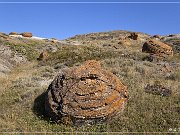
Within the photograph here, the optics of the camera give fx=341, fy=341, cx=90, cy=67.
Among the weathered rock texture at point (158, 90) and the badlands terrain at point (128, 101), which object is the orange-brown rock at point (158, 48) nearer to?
the badlands terrain at point (128, 101)

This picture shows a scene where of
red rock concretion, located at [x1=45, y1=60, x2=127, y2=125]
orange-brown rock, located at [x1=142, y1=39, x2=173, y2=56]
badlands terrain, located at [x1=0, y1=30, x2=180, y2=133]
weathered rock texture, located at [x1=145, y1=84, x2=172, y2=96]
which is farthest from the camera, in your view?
orange-brown rock, located at [x1=142, y1=39, x2=173, y2=56]

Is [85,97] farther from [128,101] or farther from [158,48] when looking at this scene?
[158,48]

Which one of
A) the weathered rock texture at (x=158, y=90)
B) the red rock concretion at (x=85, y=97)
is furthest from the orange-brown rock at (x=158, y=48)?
the red rock concretion at (x=85, y=97)

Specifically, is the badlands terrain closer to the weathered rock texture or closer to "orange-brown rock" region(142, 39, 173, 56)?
the weathered rock texture

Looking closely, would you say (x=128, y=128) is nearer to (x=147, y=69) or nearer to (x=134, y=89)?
(x=134, y=89)

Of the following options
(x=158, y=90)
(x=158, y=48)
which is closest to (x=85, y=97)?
(x=158, y=90)

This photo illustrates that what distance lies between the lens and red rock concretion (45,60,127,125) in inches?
556

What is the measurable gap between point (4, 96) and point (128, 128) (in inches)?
307

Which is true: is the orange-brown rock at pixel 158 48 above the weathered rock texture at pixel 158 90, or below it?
above

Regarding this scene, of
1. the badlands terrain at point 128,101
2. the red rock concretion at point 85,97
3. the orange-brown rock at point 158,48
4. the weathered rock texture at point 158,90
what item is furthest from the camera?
the orange-brown rock at point 158,48

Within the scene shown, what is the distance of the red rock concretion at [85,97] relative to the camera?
556 inches

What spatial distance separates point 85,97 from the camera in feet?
47.7

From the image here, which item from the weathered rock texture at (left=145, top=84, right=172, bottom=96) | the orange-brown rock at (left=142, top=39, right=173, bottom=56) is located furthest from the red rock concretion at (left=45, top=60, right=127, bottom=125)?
the orange-brown rock at (left=142, top=39, right=173, bottom=56)

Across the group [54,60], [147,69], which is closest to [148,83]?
[147,69]
